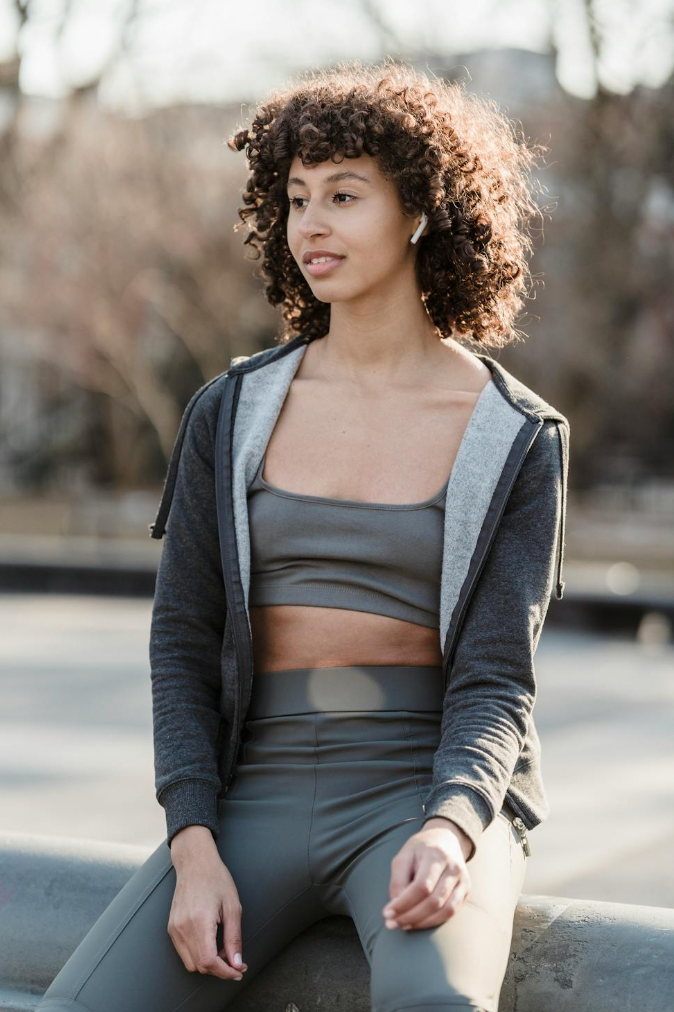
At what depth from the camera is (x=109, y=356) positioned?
2127cm

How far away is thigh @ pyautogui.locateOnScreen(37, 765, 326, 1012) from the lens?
6.45 feet

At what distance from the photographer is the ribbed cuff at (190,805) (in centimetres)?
211

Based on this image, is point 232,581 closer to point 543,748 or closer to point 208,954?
point 208,954

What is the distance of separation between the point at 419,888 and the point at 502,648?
475 millimetres

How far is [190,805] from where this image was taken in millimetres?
2133

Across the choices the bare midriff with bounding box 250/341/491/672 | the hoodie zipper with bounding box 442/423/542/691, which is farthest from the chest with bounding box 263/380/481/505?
the hoodie zipper with bounding box 442/423/542/691

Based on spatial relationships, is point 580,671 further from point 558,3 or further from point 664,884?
point 558,3

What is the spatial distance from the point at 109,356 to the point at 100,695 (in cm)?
1453

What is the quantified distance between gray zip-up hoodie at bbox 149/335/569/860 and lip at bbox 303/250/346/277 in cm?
22

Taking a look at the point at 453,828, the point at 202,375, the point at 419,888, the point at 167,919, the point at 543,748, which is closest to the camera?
the point at 419,888

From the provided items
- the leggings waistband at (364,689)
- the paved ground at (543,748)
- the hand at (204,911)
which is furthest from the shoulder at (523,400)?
the paved ground at (543,748)

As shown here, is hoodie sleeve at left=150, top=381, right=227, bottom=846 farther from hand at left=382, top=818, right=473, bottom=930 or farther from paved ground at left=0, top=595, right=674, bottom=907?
paved ground at left=0, top=595, right=674, bottom=907

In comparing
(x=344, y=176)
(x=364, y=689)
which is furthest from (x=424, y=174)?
(x=364, y=689)

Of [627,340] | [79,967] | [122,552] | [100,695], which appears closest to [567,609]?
[100,695]
